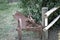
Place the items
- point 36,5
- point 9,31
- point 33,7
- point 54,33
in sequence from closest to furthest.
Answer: point 54,33 → point 36,5 → point 33,7 → point 9,31

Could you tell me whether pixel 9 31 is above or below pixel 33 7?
below

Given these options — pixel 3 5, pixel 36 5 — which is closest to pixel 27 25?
pixel 36 5

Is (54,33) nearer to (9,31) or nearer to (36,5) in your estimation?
(36,5)

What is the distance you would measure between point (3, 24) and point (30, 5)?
173cm

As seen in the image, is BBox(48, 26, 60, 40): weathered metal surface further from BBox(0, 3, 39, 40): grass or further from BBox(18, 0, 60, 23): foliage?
BBox(0, 3, 39, 40): grass

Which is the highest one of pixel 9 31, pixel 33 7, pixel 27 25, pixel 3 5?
pixel 33 7

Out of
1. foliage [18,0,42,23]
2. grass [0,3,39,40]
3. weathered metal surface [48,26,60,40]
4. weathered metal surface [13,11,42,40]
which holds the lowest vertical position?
grass [0,3,39,40]

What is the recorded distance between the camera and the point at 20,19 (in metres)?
4.79

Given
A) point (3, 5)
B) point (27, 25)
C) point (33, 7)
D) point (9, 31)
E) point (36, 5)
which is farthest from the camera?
point (3, 5)

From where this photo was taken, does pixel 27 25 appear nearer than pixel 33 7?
Yes

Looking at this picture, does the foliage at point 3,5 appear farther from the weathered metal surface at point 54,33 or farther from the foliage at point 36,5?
the weathered metal surface at point 54,33

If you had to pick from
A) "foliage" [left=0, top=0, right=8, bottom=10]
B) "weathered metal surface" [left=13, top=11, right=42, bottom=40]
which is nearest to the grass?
"weathered metal surface" [left=13, top=11, right=42, bottom=40]

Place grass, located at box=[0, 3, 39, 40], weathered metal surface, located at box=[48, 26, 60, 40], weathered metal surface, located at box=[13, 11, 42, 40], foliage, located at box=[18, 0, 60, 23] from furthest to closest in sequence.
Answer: grass, located at box=[0, 3, 39, 40] < foliage, located at box=[18, 0, 60, 23] < weathered metal surface, located at box=[48, 26, 60, 40] < weathered metal surface, located at box=[13, 11, 42, 40]

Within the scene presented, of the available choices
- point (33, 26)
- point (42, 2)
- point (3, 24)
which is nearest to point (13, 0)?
point (3, 24)
